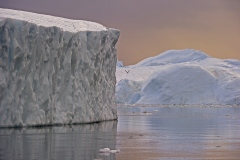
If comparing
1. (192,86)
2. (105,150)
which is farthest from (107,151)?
(192,86)

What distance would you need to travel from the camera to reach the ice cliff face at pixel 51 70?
21.8 m

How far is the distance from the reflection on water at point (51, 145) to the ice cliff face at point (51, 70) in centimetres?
164

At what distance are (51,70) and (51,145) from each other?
30.2 feet

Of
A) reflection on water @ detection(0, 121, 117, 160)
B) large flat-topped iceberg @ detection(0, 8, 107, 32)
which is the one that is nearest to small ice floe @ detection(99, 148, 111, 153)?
reflection on water @ detection(0, 121, 117, 160)

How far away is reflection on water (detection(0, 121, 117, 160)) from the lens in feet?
42.7

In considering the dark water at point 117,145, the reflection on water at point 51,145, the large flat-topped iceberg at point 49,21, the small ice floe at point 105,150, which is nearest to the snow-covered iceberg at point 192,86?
the large flat-topped iceberg at point 49,21

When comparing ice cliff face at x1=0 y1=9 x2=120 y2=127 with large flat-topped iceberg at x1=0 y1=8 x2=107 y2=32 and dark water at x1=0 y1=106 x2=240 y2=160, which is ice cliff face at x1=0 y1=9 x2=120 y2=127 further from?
dark water at x1=0 y1=106 x2=240 y2=160

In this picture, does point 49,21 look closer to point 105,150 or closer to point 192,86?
point 105,150

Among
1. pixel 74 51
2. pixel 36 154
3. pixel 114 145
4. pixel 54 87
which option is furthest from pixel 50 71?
pixel 36 154

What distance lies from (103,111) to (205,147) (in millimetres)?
14786

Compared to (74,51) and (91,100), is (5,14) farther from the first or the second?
(91,100)

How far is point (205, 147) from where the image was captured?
15836 mm

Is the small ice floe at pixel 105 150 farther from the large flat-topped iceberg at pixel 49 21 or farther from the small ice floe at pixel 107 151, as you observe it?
the large flat-topped iceberg at pixel 49 21

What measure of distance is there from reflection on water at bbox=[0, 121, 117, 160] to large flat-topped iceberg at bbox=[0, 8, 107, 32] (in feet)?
16.7
